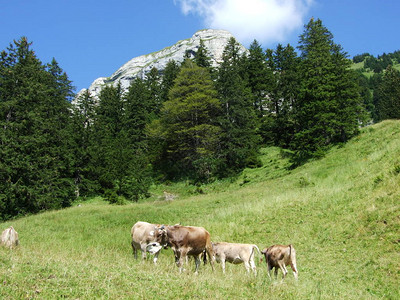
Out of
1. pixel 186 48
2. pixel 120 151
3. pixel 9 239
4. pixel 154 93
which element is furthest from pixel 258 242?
pixel 186 48

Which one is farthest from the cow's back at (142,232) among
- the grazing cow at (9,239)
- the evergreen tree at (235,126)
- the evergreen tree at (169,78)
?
the evergreen tree at (169,78)

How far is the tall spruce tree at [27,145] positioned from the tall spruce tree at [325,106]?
30.9 m

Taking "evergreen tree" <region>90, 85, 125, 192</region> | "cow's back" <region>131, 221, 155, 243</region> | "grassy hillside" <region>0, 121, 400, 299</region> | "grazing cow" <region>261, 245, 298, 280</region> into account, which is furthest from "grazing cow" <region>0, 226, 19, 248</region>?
"evergreen tree" <region>90, 85, 125, 192</region>

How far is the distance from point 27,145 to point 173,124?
20708mm

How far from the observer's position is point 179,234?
10.2 m

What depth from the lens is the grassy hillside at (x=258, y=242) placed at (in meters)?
6.49

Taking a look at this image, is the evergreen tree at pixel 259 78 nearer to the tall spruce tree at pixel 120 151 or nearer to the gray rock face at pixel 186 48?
the tall spruce tree at pixel 120 151

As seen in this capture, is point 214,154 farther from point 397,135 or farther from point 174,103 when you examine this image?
point 397,135

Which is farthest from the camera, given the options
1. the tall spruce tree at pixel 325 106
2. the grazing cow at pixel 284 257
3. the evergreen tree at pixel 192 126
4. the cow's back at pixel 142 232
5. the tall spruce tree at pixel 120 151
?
the evergreen tree at pixel 192 126

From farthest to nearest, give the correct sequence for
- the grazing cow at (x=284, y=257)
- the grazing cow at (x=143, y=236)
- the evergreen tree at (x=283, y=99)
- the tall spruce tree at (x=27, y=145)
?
the evergreen tree at (x=283, y=99) < the tall spruce tree at (x=27, y=145) < the grazing cow at (x=143, y=236) < the grazing cow at (x=284, y=257)

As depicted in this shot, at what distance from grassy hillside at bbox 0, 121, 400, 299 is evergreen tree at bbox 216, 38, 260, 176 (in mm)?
13296

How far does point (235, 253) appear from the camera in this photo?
10.4 meters

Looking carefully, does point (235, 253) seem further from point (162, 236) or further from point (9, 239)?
point (9, 239)

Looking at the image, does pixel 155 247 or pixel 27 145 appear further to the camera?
pixel 27 145
